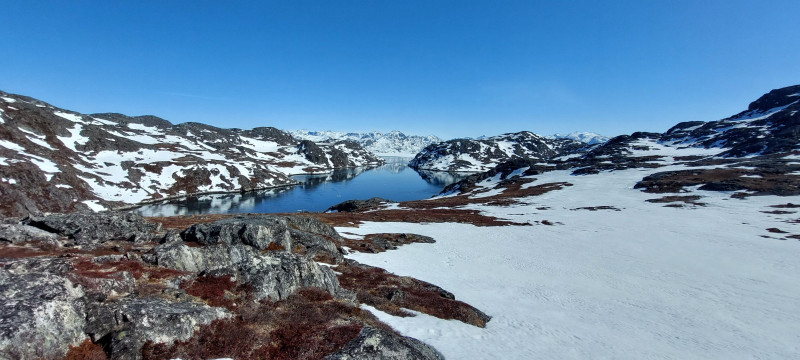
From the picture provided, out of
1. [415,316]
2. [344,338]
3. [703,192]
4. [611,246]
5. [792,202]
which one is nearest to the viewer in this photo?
[344,338]

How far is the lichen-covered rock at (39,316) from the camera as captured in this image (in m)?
8.57

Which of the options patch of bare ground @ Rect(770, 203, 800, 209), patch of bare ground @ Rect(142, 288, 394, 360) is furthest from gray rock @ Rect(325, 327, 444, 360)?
patch of bare ground @ Rect(770, 203, 800, 209)

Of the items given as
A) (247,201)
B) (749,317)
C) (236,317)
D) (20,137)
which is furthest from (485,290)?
(20,137)

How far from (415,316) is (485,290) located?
452 inches

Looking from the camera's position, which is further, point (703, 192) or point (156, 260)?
point (703, 192)

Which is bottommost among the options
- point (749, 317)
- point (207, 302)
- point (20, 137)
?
point (749, 317)

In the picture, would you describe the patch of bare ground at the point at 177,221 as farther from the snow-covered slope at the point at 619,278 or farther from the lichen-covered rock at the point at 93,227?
the snow-covered slope at the point at 619,278

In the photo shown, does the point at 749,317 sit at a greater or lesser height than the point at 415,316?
lesser

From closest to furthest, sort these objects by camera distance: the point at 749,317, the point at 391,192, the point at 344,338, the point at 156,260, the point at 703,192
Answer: the point at 344,338, the point at 156,260, the point at 749,317, the point at 703,192, the point at 391,192

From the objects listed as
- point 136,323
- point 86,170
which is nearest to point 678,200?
point 136,323

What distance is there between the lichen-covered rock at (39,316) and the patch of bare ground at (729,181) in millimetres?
118260

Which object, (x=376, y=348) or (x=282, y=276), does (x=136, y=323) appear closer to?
(x=282, y=276)

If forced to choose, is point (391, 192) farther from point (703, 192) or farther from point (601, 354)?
point (601, 354)

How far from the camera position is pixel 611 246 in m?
45.2
